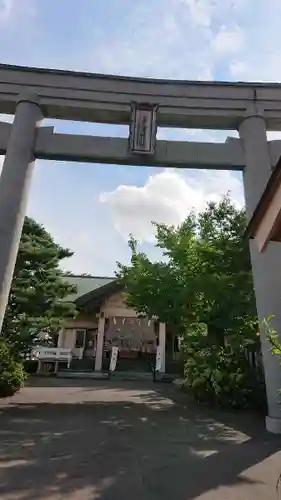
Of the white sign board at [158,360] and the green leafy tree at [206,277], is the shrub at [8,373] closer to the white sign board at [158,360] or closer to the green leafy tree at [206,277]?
the green leafy tree at [206,277]

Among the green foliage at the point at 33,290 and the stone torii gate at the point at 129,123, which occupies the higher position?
the stone torii gate at the point at 129,123

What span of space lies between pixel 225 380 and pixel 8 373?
18.3ft

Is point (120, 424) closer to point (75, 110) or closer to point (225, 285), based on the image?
point (225, 285)

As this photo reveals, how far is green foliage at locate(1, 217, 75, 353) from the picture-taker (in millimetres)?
12836

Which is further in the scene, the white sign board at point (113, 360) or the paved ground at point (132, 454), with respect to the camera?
the white sign board at point (113, 360)

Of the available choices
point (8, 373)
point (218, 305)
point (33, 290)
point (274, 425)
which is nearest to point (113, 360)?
point (33, 290)

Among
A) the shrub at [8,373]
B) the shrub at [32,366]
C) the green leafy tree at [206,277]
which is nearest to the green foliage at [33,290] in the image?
the shrub at [8,373]

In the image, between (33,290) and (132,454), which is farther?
(33,290)

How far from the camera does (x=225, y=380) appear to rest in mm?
8586

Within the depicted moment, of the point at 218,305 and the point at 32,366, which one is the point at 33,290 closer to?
the point at 32,366

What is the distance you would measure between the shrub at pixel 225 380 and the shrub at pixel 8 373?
480 centimetres

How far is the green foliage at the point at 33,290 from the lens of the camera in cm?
1284

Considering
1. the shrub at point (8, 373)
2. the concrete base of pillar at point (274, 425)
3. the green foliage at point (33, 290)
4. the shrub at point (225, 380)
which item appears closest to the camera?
the concrete base of pillar at point (274, 425)

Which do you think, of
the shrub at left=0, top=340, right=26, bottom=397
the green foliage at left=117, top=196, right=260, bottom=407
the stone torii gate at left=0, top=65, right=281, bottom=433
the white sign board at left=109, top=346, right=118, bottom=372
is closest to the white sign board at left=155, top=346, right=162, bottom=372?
the white sign board at left=109, top=346, right=118, bottom=372
